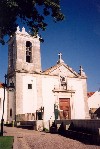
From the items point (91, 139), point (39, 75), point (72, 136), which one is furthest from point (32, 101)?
point (91, 139)

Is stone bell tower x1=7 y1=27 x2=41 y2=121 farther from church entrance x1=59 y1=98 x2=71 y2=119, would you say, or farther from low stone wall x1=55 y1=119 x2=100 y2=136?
low stone wall x1=55 y1=119 x2=100 y2=136

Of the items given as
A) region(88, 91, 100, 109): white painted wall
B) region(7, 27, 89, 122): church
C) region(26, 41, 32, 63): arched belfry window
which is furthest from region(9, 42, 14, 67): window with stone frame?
region(88, 91, 100, 109): white painted wall

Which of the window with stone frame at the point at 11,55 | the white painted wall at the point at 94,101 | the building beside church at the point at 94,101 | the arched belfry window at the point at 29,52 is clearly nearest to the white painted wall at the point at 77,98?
the building beside church at the point at 94,101

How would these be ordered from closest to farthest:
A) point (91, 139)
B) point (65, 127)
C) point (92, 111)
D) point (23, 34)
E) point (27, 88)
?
point (91, 139) < point (65, 127) < point (27, 88) < point (23, 34) < point (92, 111)

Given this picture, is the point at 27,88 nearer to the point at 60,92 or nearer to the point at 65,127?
the point at 60,92

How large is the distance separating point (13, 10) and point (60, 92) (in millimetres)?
21960

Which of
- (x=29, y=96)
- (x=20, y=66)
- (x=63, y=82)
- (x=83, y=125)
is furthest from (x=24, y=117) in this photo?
(x=83, y=125)

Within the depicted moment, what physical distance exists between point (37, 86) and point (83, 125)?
1641 centimetres

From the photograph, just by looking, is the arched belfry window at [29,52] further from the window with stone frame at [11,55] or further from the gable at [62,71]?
the gable at [62,71]

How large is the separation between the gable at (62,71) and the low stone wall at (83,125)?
13557 mm

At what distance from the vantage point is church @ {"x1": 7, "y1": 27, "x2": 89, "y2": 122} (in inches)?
1179

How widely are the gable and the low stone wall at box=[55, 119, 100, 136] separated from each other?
1356 centimetres

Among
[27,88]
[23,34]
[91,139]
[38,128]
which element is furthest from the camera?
[23,34]

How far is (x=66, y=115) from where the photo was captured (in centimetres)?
3306
